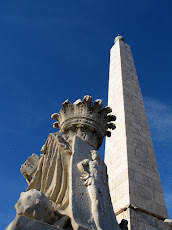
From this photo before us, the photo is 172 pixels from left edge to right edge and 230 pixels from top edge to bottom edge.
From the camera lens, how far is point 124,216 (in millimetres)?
6266

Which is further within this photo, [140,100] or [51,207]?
[140,100]

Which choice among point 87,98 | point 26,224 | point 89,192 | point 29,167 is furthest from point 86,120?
point 26,224

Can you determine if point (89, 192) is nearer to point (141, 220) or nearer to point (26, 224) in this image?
point (26, 224)

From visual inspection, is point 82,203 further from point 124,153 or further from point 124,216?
point 124,153

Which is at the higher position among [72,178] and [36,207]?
[72,178]

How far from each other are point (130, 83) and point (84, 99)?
18.6ft

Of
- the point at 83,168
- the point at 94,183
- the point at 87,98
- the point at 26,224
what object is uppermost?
the point at 87,98

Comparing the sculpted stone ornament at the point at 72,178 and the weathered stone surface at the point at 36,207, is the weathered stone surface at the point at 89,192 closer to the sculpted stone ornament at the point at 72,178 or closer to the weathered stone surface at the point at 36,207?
the sculpted stone ornament at the point at 72,178

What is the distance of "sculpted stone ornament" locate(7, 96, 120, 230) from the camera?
3.44 meters

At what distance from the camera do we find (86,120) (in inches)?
201

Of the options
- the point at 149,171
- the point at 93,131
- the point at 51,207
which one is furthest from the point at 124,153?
the point at 51,207

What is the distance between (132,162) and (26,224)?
5038mm

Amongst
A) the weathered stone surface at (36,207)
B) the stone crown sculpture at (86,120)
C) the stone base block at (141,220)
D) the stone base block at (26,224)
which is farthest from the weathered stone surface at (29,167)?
the stone base block at (141,220)

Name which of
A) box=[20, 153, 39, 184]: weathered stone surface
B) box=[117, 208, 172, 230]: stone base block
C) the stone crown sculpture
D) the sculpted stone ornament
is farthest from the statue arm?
box=[117, 208, 172, 230]: stone base block
